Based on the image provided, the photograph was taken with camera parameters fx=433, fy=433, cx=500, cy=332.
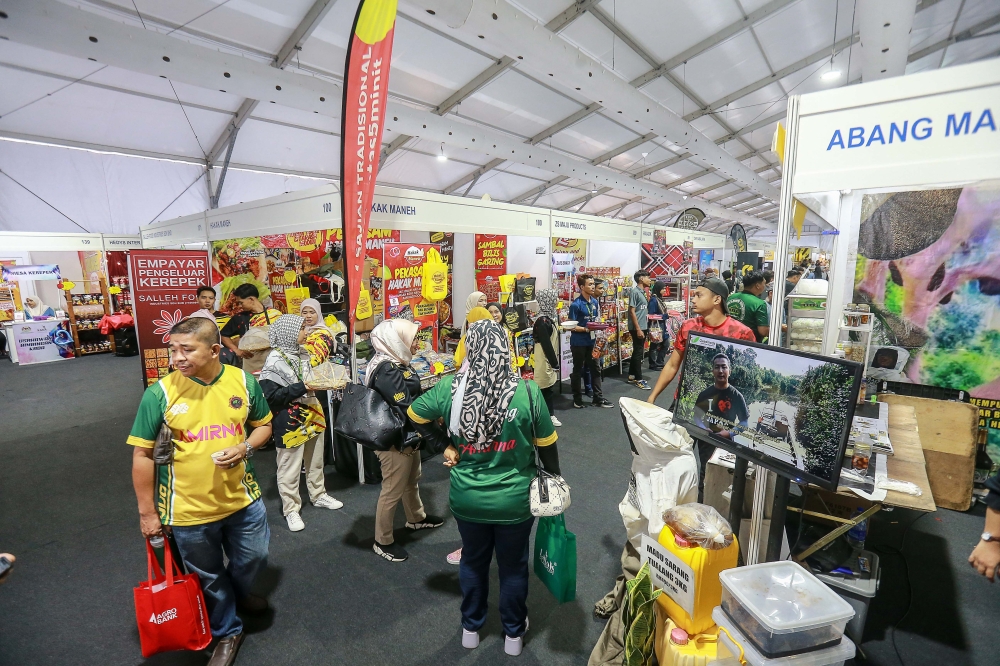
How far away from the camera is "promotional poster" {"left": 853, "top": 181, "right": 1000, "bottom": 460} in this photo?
9.20ft

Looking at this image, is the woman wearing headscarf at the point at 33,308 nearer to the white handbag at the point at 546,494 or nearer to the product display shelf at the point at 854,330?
the white handbag at the point at 546,494

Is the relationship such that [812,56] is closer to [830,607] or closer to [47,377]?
[830,607]

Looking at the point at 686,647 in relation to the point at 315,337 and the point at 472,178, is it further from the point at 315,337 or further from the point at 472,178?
the point at 472,178

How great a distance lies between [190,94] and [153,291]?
4.40m

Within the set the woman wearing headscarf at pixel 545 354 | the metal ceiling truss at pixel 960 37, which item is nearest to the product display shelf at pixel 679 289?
the woman wearing headscarf at pixel 545 354

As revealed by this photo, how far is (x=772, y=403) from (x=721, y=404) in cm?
20

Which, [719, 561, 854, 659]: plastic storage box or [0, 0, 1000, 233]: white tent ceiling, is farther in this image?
[0, 0, 1000, 233]: white tent ceiling

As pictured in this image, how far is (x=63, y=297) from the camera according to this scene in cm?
944

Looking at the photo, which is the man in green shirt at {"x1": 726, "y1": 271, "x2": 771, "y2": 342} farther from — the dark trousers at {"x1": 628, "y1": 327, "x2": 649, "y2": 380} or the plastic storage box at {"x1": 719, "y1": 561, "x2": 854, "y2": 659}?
the plastic storage box at {"x1": 719, "y1": 561, "x2": 854, "y2": 659}

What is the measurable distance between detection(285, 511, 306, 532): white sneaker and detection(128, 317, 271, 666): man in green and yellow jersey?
98cm

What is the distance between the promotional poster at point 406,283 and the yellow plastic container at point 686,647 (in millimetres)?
2937

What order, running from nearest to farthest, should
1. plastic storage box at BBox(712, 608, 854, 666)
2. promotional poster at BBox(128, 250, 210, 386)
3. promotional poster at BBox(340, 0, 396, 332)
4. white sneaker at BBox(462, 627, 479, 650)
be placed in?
plastic storage box at BBox(712, 608, 854, 666) → white sneaker at BBox(462, 627, 479, 650) → promotional poster at BBox(340, 0, 396, 332) → promotional poster at BBox(128, 250, 210, 386)

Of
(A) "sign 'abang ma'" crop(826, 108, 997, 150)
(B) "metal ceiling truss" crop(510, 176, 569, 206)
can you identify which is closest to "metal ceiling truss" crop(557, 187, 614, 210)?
(B) "metal ceiling truss" crop(510, 176, 569, 206)

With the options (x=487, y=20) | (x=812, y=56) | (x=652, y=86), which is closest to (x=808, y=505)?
(x=487, y=20)
